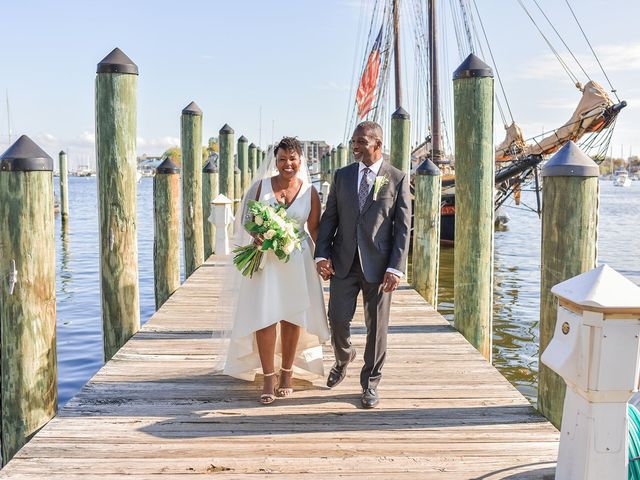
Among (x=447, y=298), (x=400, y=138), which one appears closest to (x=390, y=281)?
(x=400, y=138)

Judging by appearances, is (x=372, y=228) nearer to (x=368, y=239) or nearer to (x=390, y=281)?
(x=368, y=239)

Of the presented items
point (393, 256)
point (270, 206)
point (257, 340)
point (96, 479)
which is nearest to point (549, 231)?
point (393, 256)

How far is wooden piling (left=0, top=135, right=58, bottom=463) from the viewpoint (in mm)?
4234

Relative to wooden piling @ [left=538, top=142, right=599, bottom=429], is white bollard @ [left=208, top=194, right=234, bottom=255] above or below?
below

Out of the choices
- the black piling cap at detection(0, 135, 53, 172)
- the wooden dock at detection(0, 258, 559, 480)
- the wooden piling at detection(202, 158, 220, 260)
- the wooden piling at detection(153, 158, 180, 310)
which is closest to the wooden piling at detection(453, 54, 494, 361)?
the wooden dock at detection(0, 258, 559, 480)

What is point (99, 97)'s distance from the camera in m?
5.41

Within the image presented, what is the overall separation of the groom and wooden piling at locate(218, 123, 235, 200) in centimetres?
994

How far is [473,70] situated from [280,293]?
2352 millimetres

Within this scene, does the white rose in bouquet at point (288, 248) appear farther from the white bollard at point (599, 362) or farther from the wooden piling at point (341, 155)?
the wooden piling at point (341, 155)

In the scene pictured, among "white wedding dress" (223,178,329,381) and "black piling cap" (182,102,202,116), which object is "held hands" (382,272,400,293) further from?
"black piling cap" (182,102,202,116)

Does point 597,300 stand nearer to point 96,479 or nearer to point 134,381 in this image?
point 96,479

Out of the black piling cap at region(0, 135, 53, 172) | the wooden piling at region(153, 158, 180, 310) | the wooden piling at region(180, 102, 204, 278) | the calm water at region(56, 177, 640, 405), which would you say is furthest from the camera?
the wooden piling at region(180, 102, 204, 278)

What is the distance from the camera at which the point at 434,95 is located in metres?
18.8

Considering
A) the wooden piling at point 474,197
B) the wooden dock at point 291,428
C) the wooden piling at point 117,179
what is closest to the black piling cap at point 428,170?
the wooden piling at point 474,197
